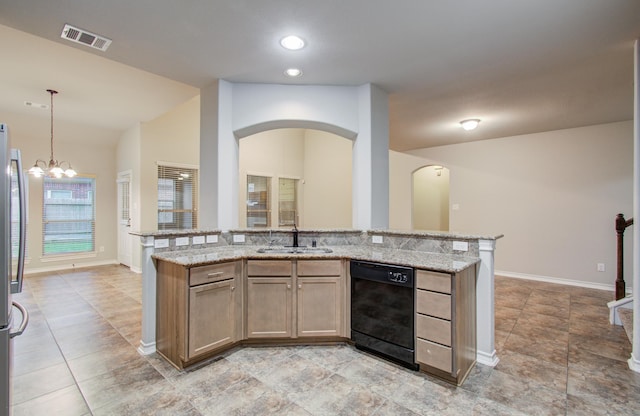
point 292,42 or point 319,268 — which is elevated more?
point 292,42

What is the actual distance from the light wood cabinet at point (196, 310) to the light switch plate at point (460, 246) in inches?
77.3

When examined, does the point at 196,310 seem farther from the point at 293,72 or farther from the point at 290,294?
the point at 293,72

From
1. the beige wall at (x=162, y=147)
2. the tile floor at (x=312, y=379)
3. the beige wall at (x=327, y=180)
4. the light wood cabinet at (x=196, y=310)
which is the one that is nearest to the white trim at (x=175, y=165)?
the beige wall at (x=162, y=147)

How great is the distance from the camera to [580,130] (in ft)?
16.6

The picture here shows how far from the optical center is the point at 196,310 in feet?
7.98

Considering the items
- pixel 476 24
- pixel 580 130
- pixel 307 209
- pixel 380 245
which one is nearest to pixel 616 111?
pixel 580 130

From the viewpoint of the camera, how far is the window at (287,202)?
25.9ft

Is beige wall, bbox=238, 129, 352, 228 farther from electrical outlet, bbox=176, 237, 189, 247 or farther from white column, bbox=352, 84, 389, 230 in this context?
electrical outlet, bbox=176, 237, 189, 247

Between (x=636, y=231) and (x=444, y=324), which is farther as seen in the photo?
(x=636, y=231)

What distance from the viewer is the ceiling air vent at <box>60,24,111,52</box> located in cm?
239

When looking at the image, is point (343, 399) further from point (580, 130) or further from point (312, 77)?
point (580, 130)

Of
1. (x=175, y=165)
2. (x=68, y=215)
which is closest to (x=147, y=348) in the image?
(x=175, y=165)

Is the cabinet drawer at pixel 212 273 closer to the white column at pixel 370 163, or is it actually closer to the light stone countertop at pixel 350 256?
the light stone countertop at pixel 350 256

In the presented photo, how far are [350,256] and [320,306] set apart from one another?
21.7 inches
